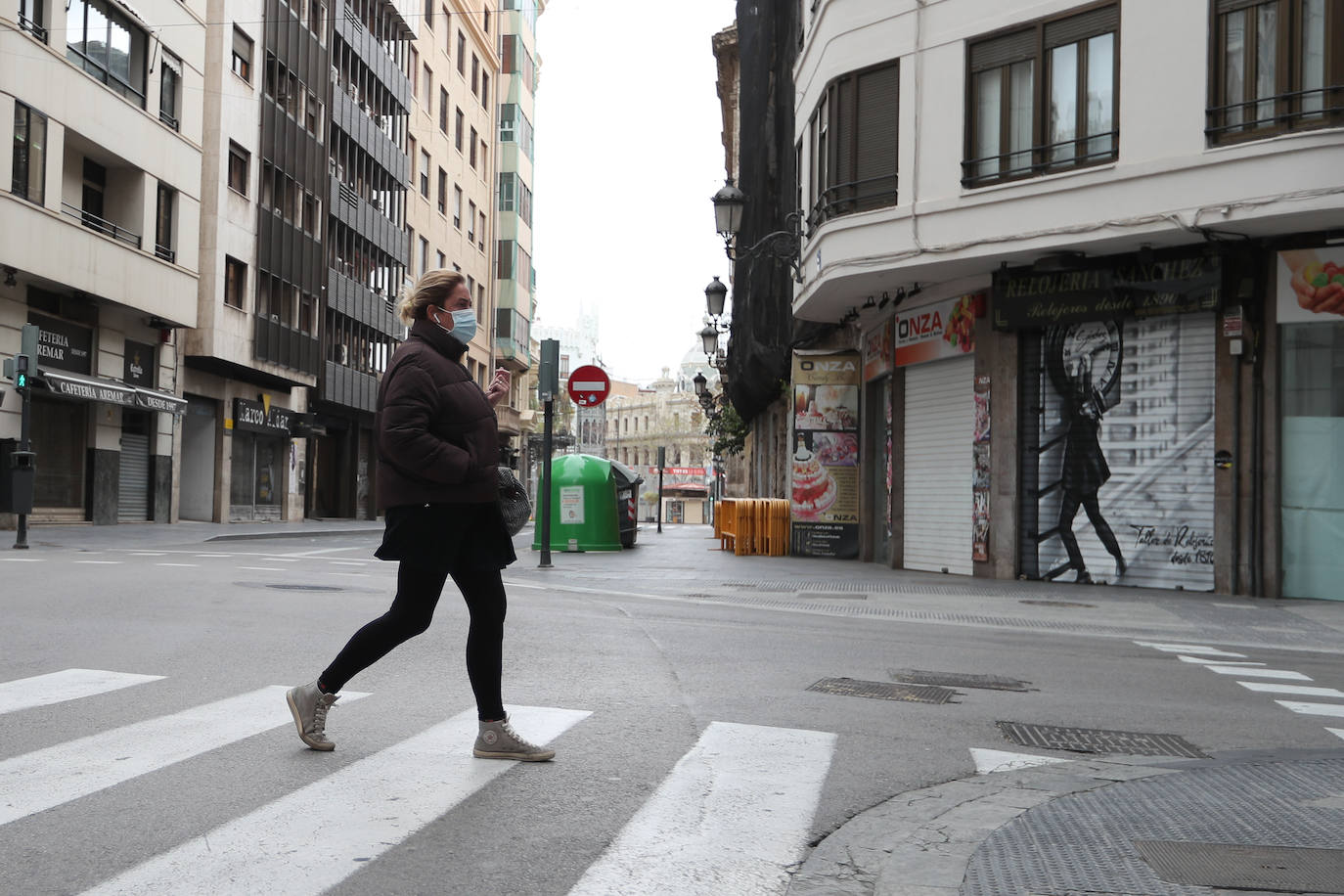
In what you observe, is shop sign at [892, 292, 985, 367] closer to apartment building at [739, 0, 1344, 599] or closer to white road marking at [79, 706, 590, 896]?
apartment building at [739, 0, 1344, 599]

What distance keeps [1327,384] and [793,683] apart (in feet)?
34.1

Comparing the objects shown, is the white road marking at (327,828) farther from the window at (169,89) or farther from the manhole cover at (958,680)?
the window at (169,89)

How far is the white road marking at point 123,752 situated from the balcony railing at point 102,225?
24.0 meters

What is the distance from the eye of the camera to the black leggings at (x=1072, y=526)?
56.2ft

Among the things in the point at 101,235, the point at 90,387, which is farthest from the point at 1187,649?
the point at 101,235

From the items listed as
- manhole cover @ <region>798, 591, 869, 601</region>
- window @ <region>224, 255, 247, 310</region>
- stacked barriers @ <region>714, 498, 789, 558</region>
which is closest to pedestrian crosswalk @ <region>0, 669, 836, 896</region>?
manhole cover @ <region>798, 591, 869, 601</region>

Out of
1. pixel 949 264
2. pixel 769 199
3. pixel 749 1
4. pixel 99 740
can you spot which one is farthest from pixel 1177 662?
pixel 749 1

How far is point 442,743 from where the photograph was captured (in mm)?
5410

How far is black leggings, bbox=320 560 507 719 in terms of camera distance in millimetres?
5113

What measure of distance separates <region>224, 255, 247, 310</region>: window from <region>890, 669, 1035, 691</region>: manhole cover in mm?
29488

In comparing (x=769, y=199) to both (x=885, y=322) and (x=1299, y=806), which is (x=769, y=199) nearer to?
(x=885, y=322)

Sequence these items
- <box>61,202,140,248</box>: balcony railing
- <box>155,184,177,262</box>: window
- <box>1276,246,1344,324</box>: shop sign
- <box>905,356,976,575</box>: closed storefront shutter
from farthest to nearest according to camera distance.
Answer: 1. <box>155,184,177,262</box>: window
2. <box>61,202,140,248</box>: balcony railing
3. <box>905,356,976,575</box>: closed storefront shutter
4. <box>1276,246,1344,324</box>: shop sign

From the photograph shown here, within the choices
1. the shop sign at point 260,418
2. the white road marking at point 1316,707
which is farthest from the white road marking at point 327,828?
the shop sign at point 260,418

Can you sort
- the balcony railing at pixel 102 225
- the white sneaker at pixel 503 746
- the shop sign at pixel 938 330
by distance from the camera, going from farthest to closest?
the balcony railing at pixel 102 225, the shop sign at pixel 938 330, the white sneaker at pixel 503 746
